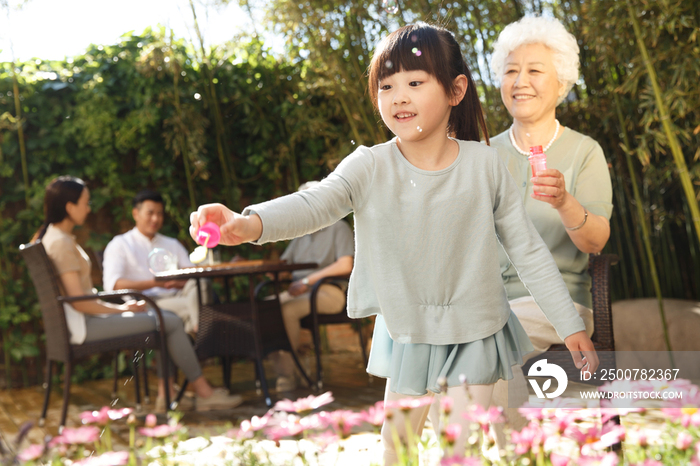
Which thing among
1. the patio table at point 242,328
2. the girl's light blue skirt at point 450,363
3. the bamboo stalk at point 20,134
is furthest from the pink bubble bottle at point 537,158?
the bamboo stalk at point 20,134

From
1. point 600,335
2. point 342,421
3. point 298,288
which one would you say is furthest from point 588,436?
point 298,288

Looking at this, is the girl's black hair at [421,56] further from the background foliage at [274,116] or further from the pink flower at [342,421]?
the background foliage at [274,116]

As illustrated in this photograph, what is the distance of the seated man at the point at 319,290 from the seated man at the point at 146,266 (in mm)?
600

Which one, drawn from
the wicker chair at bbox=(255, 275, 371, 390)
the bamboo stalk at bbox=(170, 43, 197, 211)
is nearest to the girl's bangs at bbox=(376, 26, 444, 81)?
the wicker chair at bbox=(255, 275, 371, 390)

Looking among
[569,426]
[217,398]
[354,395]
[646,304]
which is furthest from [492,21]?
[569,426]

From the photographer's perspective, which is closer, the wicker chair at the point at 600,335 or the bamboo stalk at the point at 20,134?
the wicker chair at the point at 600,335

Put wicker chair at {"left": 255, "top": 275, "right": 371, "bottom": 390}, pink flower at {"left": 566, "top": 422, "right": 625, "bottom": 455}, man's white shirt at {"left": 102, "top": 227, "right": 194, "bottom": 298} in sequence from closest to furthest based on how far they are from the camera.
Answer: pink flower at {"left": 566, "top": 422, "right": 625, "bottom": 455}, wicker chair at {"left": 255, "top": 275, "right": 371, "bottom": 390}, man's white shirt at {"left": 102, "top": 227, "right": 194, "bottom": 298}

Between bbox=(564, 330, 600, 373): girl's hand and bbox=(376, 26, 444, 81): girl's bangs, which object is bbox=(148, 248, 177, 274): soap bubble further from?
bbox=(564, 330, 600, 373): girl's hand

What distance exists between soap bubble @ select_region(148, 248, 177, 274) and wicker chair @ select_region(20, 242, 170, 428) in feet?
0.97

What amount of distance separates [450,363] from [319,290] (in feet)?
8.96

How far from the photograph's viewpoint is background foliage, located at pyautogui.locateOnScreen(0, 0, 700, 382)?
3.28 meters

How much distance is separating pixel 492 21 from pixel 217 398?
2.71 m

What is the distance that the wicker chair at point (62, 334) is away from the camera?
9.98 feet

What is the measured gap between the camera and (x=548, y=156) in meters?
1.89
